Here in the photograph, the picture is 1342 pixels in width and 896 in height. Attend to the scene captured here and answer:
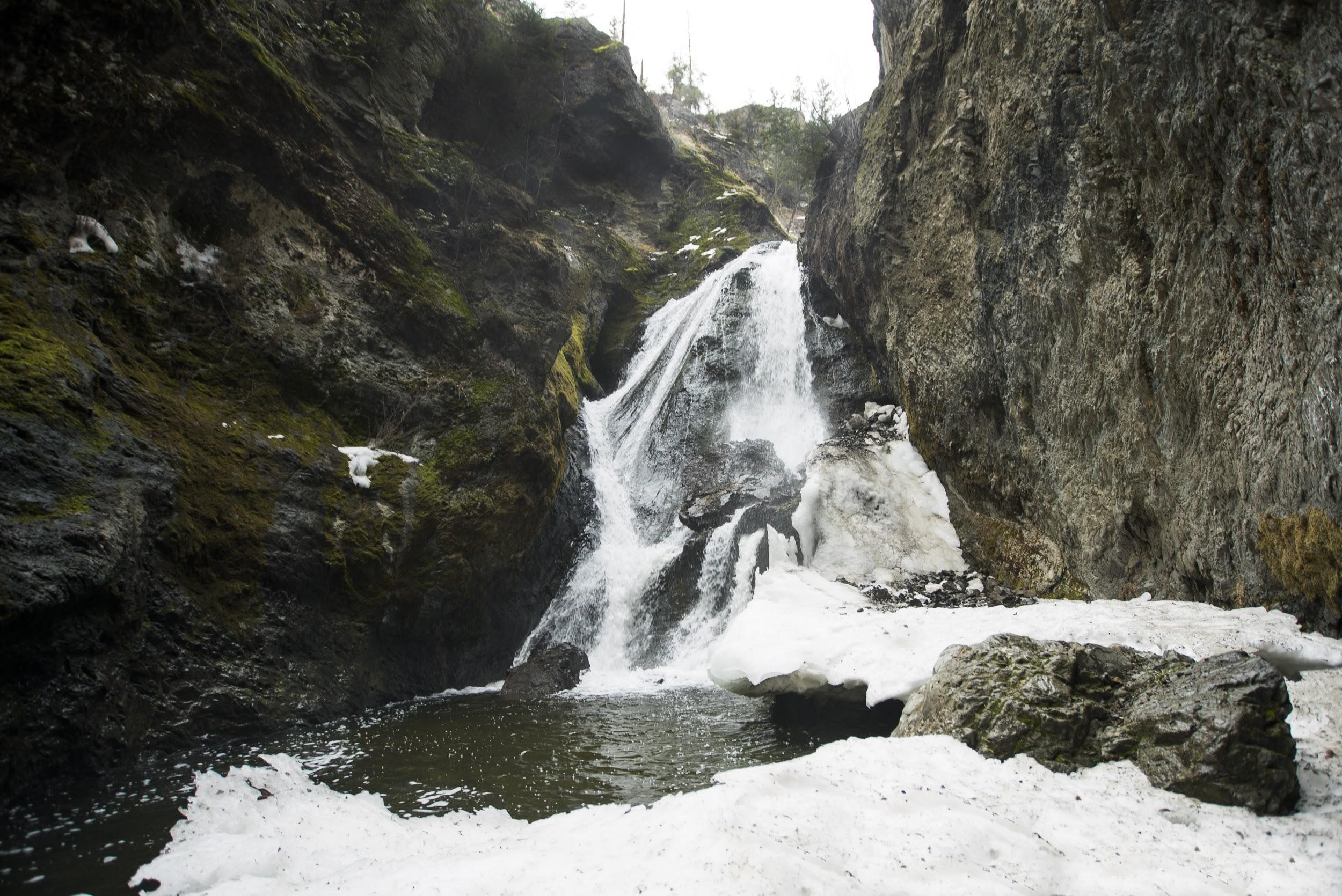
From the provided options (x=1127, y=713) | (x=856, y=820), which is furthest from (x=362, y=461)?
(x=1127, y=713)

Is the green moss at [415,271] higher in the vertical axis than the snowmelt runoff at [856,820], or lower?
higher

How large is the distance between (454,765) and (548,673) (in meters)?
4.29

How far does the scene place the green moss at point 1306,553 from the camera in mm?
4980

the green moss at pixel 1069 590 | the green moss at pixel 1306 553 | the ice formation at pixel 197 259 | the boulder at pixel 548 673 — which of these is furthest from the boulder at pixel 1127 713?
the ice formation at pixel 197 259

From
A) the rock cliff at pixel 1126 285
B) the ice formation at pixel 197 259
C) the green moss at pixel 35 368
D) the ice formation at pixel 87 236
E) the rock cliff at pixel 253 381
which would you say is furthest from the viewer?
the ice formation at pixel 197 259

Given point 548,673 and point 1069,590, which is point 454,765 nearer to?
point 548,673

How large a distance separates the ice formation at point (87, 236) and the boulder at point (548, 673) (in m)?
8.36

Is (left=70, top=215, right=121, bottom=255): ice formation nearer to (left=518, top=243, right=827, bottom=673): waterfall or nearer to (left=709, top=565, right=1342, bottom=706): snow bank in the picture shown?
(left=709, top=565, right=1342, bottom=706): snow bank

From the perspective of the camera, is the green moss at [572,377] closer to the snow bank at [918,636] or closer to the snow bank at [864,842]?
the snow bank at [918,636]

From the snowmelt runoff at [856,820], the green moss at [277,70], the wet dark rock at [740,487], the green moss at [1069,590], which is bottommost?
the green moss at [1069,590]

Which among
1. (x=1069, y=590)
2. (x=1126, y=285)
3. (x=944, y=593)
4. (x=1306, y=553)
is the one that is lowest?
(x=944, y=593)

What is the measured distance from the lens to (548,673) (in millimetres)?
11266

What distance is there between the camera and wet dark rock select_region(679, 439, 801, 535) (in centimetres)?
1407

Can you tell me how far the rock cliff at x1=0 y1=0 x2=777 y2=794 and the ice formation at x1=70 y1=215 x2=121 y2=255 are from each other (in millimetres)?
41
